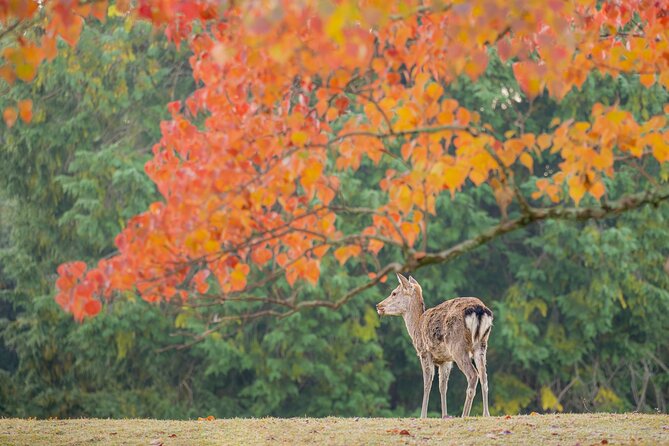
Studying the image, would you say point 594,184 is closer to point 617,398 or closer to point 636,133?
point 636,133

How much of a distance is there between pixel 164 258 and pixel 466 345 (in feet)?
18.2

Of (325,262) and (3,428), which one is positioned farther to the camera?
(325,262)

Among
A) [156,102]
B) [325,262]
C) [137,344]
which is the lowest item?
[137,344]

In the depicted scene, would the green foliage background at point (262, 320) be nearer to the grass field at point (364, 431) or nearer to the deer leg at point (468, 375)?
the grass field at point (364, 431)

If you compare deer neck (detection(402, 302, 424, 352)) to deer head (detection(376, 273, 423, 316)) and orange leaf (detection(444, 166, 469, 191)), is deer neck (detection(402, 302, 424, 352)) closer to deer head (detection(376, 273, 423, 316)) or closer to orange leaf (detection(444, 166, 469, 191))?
deer head (detection(376, 273, 423, 316))

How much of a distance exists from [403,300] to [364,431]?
2.86 metres

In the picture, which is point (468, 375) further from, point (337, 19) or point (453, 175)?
point (337, 19)

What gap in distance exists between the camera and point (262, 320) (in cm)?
2192

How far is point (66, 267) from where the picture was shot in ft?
21.3

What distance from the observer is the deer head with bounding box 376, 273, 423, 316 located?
12828 mm

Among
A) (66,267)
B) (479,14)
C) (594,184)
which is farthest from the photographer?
(594,184)

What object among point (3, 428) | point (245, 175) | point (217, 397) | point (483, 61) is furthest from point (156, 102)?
point (483, 61)

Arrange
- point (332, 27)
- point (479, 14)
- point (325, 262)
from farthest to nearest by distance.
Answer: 1. point (325, 262)
2. point (479, 14)
3. point (332, 27)

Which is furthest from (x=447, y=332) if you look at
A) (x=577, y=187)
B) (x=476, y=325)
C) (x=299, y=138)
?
(x=299, y=138)
